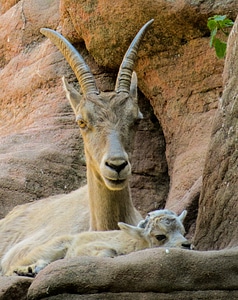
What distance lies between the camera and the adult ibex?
8.71m

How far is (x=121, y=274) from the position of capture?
6.18 m

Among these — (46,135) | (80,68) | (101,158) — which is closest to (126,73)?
(80,68)

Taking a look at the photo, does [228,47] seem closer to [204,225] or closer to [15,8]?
[204,225]

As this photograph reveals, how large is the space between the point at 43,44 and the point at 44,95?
108cm

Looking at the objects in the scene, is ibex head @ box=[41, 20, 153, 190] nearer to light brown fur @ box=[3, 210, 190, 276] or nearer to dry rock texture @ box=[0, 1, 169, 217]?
light brown fur @ box=[3, 210, 190, 276]

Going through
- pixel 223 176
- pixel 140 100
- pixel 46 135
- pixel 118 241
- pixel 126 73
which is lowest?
pixel 46 135

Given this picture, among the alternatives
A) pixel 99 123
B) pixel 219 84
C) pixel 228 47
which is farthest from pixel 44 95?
pixel 228 47

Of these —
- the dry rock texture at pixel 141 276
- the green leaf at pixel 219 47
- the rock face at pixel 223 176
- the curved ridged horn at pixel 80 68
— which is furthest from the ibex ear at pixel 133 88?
the dry rock texture at pixel 141 276

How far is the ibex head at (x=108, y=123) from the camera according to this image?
860 cm

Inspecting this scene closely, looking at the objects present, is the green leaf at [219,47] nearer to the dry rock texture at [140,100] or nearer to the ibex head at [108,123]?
the ibex head at [108,123]

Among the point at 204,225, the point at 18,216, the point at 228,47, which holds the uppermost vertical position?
the point at 228,47

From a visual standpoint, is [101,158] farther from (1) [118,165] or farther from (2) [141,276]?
(2) [141,276]

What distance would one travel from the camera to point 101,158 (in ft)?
28.9

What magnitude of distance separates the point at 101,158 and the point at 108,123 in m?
0.41
